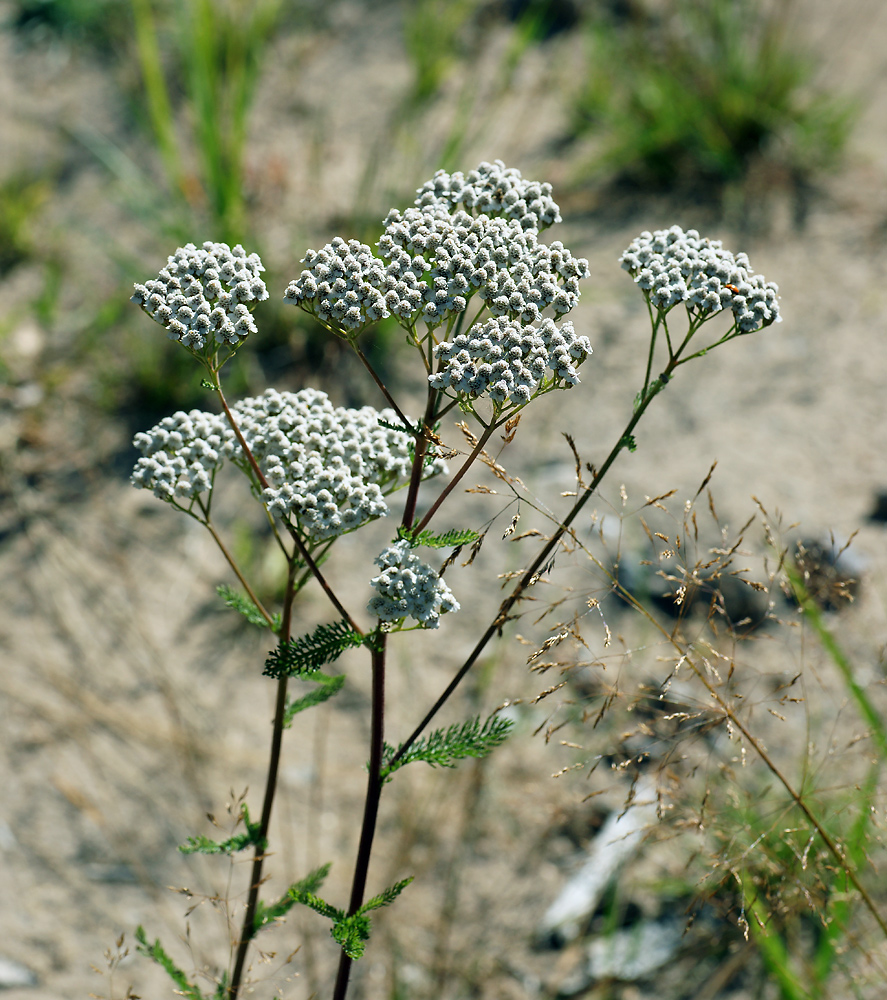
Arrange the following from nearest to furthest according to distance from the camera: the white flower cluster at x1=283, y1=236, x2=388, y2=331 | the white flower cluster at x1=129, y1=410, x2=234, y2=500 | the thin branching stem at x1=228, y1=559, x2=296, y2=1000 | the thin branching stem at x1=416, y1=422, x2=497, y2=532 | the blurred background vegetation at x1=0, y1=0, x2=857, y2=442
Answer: the thin branching stem at x1=416, y1=422, x2=497, y2=532 → the white flower cluster at x1=283, y1=236, x2=388, y2=331 → the thin branching stem at x1=228, y1=559, x2=296, y2=1000 → the white flower cluster at x1=129, y1=410, x2=234, y2=500 → the blurred background vegetation at x1=0, y1=0, x2=857, y2=442

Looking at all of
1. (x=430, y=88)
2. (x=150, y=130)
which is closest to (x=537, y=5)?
(x=430, y=88)

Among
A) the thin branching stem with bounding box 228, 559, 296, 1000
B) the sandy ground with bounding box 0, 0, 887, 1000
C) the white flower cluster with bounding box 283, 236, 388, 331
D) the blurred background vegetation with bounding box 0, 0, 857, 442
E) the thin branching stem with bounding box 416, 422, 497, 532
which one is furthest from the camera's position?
the blurred background vegetation with bounding box 0, 0, 857, 442

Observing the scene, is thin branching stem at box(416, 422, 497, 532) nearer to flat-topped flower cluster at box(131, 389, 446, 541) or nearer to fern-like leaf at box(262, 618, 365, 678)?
flat-topped flower cluster at box(131, 389, 446, 541)

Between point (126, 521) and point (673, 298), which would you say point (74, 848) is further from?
point (673, 298)

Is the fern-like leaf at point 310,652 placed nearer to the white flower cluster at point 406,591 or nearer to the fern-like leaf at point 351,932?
the white flower cluster at point 406,591

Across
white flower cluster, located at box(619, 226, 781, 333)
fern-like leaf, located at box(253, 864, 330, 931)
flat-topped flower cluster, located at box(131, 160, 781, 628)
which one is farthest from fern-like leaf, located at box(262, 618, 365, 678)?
white flower cluster, located at box(619, 226, 781, 333)

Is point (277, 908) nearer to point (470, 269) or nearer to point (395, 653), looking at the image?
point (470, 269)

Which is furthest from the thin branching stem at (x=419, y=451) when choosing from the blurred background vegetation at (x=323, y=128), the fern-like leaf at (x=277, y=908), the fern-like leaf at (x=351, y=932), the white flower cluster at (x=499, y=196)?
the blurred background vegetation at (x=323, y=128)
